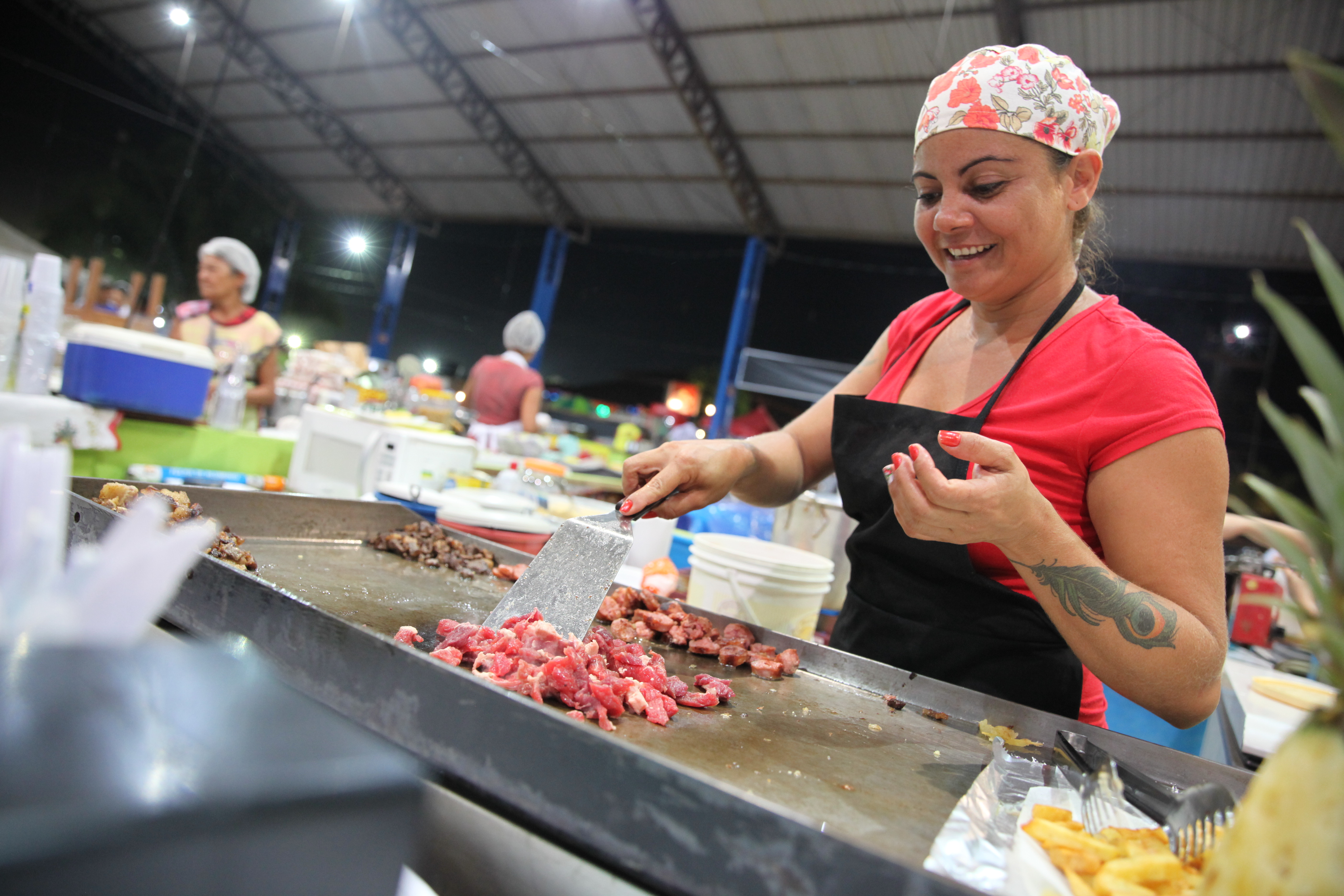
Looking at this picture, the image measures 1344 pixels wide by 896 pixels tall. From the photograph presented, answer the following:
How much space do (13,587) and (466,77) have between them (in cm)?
1647

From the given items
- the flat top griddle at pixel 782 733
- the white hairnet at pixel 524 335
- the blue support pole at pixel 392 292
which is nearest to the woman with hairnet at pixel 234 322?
the white hairnet at pixel 524 335

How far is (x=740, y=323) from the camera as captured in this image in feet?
51.5

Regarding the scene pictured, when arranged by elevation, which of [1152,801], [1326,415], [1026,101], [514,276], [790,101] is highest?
[790,101]

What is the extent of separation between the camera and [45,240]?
14773 mm

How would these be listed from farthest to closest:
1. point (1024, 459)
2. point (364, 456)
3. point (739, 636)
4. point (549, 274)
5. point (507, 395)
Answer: point (549, 274)
point (507, 395)
point (364, 456)
point (739, 636)
point (1024, 459)

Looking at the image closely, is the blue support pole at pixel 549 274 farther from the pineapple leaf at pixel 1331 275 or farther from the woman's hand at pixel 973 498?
the pineapple leaf at pixel 1331 275

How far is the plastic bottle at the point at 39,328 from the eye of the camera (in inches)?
111

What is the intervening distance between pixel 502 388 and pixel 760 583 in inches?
189

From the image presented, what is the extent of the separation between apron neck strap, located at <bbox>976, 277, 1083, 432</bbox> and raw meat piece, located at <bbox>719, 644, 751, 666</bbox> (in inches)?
27.7

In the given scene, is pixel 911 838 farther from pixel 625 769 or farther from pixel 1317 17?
pixel 1317 17

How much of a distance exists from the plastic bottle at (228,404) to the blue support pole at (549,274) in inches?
580

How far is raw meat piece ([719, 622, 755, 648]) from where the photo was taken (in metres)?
1.81

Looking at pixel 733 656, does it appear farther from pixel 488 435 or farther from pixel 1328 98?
pixel 488 435

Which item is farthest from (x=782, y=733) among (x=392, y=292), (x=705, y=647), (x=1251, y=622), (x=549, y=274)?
(x=392, y=292)
